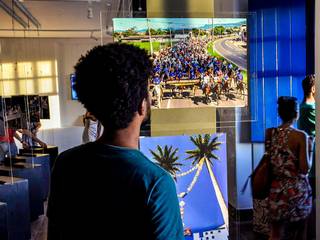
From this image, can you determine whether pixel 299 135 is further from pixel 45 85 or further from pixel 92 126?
pixel 45 85

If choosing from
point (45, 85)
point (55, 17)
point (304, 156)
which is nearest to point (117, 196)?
point (304, 156)

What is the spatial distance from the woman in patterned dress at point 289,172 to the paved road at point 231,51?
0.48 m

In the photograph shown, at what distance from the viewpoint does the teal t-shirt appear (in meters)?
0.76

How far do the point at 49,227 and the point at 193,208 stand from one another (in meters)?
1.26

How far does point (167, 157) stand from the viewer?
2.04 meters

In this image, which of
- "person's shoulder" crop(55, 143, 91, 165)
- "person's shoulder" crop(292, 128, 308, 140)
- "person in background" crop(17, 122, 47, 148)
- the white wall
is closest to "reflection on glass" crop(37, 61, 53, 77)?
the white wall

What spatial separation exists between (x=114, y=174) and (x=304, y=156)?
1.74m

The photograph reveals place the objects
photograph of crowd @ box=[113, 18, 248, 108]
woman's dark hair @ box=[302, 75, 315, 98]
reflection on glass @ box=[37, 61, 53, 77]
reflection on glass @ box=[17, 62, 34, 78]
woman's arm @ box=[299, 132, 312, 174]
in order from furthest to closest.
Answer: reflection on glass @ box=[37, 61, 53, 77] < reflection on glass @ box=[17, 62, 34, 78] < woman's dark hair @ box=[302, 75, 315, 98] < woman's arm @ box=[299, 132, 312, 174] < photograph of crowd @ box=[113, 18, 248, 108]

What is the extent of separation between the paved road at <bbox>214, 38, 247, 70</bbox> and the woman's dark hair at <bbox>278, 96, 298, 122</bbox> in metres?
0.45

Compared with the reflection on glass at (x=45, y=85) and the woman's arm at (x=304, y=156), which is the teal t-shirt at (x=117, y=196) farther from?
the reflection on glass at (x=45, y=85)

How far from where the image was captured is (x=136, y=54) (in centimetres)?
85

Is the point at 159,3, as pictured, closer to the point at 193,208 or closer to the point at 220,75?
the point at 220,75

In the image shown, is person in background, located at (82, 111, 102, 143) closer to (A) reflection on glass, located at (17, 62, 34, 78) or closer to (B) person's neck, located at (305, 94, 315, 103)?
(B) person's neck, located at (305, 94, 315, 103)

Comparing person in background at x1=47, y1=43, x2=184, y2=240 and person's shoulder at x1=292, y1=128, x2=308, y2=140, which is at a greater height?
person in background at x1=47, y1=43, x2=184, y2=240
